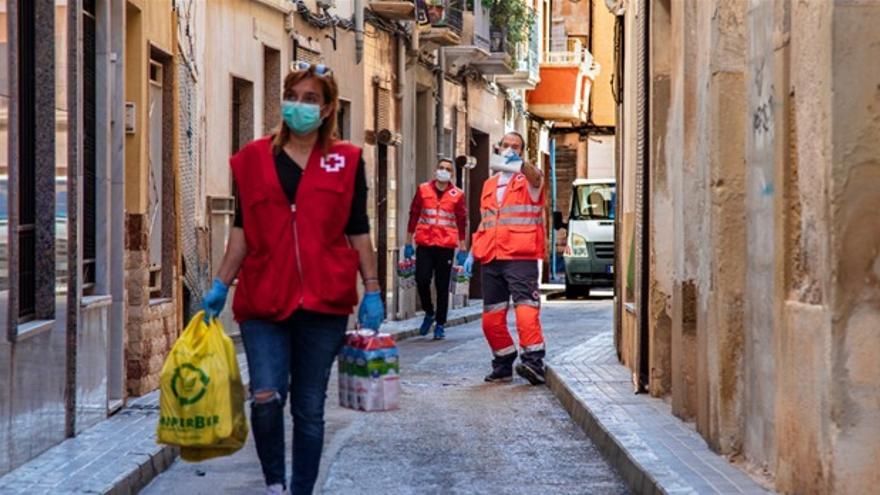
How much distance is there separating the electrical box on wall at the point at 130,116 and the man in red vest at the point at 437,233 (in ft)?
29.2

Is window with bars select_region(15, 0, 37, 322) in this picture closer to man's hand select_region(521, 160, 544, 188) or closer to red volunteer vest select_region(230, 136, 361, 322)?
red volunteer vest select_region(230, 136, 361, 322)

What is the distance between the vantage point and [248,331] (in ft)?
27.7

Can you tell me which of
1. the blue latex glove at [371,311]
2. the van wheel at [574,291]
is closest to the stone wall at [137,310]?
the blue latex glove at [371,311]

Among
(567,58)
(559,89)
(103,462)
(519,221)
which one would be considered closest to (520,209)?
(519,221)

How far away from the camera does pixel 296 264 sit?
8352mm

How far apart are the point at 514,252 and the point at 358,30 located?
35.8 ft

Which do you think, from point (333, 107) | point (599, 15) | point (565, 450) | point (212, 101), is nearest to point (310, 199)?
point (333, 107)

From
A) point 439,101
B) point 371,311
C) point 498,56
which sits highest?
point 498,56

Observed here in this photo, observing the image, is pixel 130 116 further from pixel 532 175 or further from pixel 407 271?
pixel 407 271

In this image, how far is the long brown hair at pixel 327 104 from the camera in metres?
8.53

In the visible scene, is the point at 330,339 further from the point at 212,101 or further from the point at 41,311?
the point at 212,101

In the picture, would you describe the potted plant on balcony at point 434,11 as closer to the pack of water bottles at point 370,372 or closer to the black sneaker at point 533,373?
the black sneaker at point 533,373

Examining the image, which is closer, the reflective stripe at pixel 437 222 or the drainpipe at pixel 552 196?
the reflective stripe at pixel 437 222

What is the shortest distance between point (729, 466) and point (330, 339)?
8.04 feet
